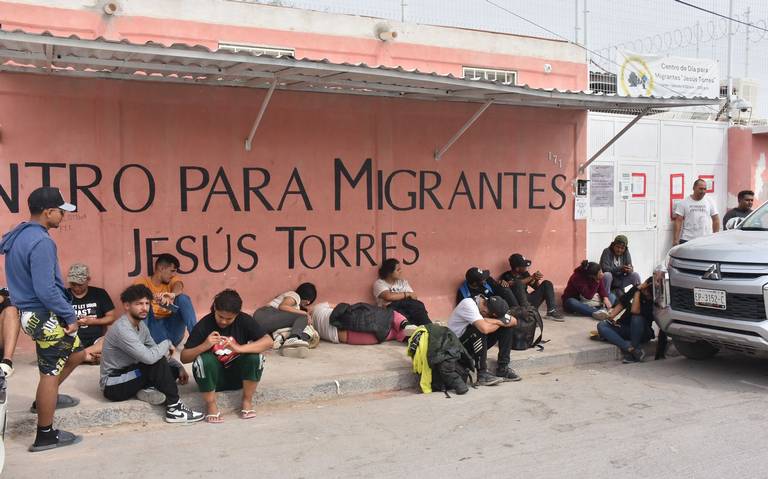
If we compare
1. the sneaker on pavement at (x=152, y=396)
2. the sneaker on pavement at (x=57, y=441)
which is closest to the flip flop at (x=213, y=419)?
the sneaker on pavement at (x=152, y=396)

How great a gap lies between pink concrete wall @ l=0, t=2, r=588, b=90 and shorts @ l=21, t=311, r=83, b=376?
11.8 feet

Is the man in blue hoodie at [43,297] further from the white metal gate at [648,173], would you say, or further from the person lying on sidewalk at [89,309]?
the white metal gate at [648,173]

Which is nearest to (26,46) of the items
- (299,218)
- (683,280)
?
(299,218)

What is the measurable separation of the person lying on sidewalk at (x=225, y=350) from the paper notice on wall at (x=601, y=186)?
20.8 ft

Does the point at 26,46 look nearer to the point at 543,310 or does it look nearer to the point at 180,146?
the point at 180,146

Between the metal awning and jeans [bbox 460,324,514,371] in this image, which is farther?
jeans [bbox 460,324,514,371]

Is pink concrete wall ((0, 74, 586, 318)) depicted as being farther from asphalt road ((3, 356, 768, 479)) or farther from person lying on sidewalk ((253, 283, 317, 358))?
asphalt road ((3, 356, 768, 479))

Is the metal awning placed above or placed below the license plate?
above

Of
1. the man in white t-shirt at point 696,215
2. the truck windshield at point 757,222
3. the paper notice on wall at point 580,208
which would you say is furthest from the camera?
the man in white t-shirt at point 696,215

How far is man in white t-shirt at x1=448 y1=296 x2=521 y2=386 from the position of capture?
6500mm

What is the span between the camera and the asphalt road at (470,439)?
4.38 meters

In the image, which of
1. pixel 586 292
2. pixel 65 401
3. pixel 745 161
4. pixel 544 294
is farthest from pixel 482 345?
pixel 745 161

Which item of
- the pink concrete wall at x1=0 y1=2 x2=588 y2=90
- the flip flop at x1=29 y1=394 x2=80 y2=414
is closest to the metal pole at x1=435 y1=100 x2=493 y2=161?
the pink concrete wall at x1=0 y1=2 x2=588 y2=90

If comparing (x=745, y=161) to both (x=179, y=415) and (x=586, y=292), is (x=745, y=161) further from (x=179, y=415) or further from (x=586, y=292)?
(x=179, y=415)
